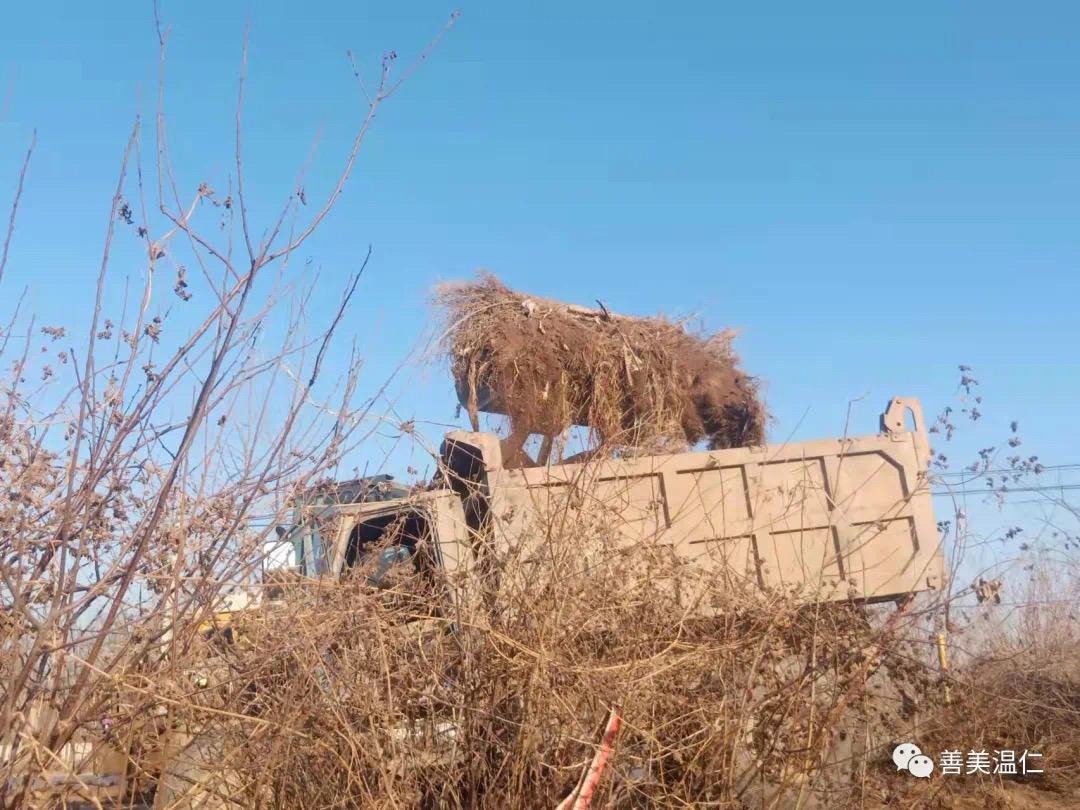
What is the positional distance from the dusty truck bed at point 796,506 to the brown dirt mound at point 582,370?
3.08 feet

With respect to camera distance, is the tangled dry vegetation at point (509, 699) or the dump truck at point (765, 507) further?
the dump truck at point (765, 507)

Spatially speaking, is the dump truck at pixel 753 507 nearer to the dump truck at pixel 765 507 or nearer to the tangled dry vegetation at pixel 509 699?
the dump truck at pixel 765 507

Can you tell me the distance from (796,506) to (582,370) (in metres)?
2.11

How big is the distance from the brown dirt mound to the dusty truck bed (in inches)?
37.0

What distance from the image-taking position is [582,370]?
6.86m

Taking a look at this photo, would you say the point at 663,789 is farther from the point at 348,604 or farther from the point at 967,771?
the point at 967,771

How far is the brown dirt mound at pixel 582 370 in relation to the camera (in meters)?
6.68

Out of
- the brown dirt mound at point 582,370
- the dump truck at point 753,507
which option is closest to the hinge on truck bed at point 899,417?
the dump truck at point 753,507

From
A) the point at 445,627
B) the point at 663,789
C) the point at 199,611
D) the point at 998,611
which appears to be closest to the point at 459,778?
the point at 445,627

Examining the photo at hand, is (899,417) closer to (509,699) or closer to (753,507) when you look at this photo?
(753,507)
